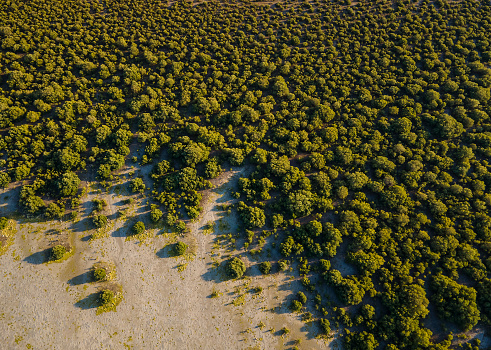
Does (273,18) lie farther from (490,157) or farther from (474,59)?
(490,157)

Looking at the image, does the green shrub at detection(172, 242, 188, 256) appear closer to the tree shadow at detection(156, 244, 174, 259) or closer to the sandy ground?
the tree shadow at detection(156, 244, 174, 259)

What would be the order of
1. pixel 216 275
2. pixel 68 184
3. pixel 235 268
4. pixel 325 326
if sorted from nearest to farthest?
pixel 325 326 → pixel 235 268 → pixel 216 275 → pixel 68 184

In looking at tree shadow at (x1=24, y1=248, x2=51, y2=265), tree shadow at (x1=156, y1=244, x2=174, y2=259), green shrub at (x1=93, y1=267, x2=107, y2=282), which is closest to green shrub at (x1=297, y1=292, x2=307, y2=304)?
tree shadow at (x1=156, y1=244, x2=174, y2=259)

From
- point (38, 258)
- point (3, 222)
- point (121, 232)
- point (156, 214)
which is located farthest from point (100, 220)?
point (3, 222)

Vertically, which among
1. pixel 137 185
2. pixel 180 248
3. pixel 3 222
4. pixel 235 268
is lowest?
pixel 235 268

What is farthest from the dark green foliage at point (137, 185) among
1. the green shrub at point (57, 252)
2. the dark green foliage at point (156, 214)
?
the green shrub at point (57, 252)

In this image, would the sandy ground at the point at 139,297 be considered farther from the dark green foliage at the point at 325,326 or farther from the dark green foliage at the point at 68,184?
the dark green foliage at the point at 68,184

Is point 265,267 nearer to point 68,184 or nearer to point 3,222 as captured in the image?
point 68,184

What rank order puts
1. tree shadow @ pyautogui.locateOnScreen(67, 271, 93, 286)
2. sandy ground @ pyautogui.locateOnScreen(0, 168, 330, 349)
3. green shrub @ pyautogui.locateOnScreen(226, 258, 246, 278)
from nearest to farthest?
sandy ground @ pyautogui.locateOnScreen(0, 168, 330, 349), green shrub @ pyautogui.locateOnScreen(226, 258, 246, 278), tree shadow @ pyautogui.locateOnScreen(67, 271, 93, 286)
